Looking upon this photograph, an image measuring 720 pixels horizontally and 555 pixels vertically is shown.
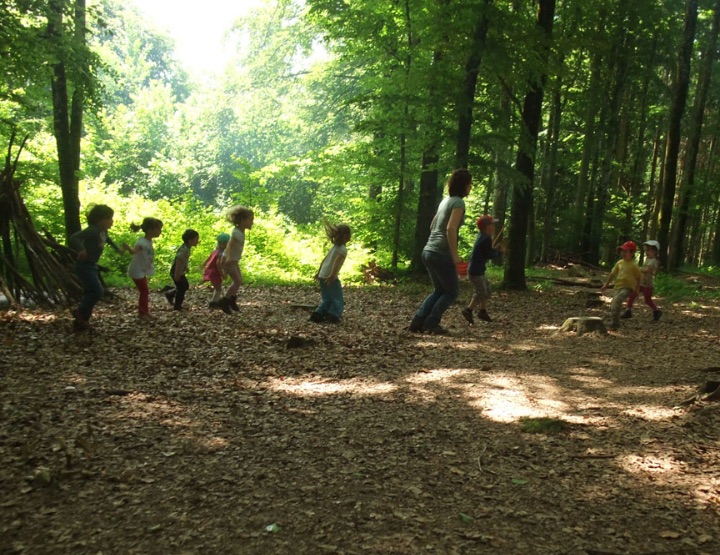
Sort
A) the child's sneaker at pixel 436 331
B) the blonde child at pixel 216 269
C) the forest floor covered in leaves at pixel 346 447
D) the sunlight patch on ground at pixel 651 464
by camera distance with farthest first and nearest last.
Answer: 1. the blonde child at pixel 216 269
2. the child's sneaker at pixel 436 331
3. the sunlight patch on ground at pixel 651 464
4. the forest floor covered in leaves at pixel 346 447

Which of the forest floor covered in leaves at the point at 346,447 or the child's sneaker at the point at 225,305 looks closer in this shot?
the forest floor covered in leaves at the point at 346,447

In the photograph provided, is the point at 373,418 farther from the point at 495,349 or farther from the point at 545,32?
the point at 545,32

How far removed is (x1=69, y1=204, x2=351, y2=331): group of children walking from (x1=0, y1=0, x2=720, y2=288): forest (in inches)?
131

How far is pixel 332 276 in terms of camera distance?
8.88m

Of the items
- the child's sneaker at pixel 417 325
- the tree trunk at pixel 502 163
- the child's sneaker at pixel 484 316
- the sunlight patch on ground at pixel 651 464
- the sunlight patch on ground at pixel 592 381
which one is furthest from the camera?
the tree trunk at pixel 502 163

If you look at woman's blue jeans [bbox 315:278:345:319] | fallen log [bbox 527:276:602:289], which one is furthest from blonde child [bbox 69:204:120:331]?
fallen log [bbox 527:276:602:289]

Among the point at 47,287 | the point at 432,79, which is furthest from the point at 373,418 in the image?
the point at 432,79

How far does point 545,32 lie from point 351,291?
7.09m

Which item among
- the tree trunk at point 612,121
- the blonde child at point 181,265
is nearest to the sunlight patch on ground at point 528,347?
the blonde child at point 181,265

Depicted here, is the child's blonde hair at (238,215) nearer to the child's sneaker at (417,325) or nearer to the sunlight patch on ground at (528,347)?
the child's sneaker at (417,325)

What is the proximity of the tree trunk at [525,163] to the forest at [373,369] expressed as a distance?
5 centimetres

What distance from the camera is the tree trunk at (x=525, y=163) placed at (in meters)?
12.4

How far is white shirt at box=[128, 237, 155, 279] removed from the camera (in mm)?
8391

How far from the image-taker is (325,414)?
4641 mm
